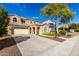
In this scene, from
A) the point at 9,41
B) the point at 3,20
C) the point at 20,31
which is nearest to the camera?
the point at 3,20

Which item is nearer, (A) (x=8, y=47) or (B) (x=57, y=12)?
(A) (x=8, y=47)

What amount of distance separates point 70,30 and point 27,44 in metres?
1.60

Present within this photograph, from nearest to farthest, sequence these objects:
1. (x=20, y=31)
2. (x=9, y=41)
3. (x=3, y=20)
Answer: (x=3, y=20) < (x=9, y=41) < (x=20, y=31)

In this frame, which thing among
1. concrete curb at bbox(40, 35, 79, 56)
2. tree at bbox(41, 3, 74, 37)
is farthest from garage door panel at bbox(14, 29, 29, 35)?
concrete curb at bbox(40, 35, 79, 56)

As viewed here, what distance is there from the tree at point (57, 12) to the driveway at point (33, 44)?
1.89 feet

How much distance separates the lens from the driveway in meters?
6.61

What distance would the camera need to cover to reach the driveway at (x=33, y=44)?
661cm

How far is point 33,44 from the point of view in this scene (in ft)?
22.5

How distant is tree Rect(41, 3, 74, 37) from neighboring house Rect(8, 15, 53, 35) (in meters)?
0.30

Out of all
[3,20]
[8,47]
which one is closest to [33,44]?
[8,47]

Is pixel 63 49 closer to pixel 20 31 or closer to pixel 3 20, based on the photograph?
pixel 20 31

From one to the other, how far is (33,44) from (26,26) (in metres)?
0.76

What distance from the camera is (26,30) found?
7137 mm

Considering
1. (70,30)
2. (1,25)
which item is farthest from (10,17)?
(70,30)
